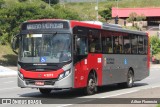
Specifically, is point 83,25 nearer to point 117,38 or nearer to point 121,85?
point 117,38

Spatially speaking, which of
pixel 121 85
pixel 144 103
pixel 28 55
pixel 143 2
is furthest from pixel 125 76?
pixel 143 2

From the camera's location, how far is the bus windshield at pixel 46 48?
17.2 meters

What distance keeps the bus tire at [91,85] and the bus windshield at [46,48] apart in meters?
2.07

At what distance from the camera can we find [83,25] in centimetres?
1848

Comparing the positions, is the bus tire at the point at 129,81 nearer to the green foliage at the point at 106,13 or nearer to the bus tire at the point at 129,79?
the bus tire at the point at 129,79

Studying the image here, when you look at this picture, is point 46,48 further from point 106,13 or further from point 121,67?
point 106,13

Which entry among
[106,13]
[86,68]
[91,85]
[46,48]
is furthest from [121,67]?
[106,13]

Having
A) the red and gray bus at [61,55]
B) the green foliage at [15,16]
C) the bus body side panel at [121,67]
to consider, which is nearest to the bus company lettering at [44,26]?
the red and gray bus at [61,55]

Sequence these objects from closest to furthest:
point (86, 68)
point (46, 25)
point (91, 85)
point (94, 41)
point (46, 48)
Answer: point (46, 48)
point (46, 25)
point (86, 68)
point (91, 85)
point (94, 41)

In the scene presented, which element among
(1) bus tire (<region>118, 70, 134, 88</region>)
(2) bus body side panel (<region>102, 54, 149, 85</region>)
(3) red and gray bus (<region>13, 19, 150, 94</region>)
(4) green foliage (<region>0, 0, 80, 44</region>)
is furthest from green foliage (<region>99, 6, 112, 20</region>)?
(3) red and gray bus (<region>13, 19, 150, 94</region>)

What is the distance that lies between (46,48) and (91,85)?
2.87m

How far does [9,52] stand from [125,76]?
3051 centimetres

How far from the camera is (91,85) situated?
1900cm

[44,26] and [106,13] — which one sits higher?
[44,26]
